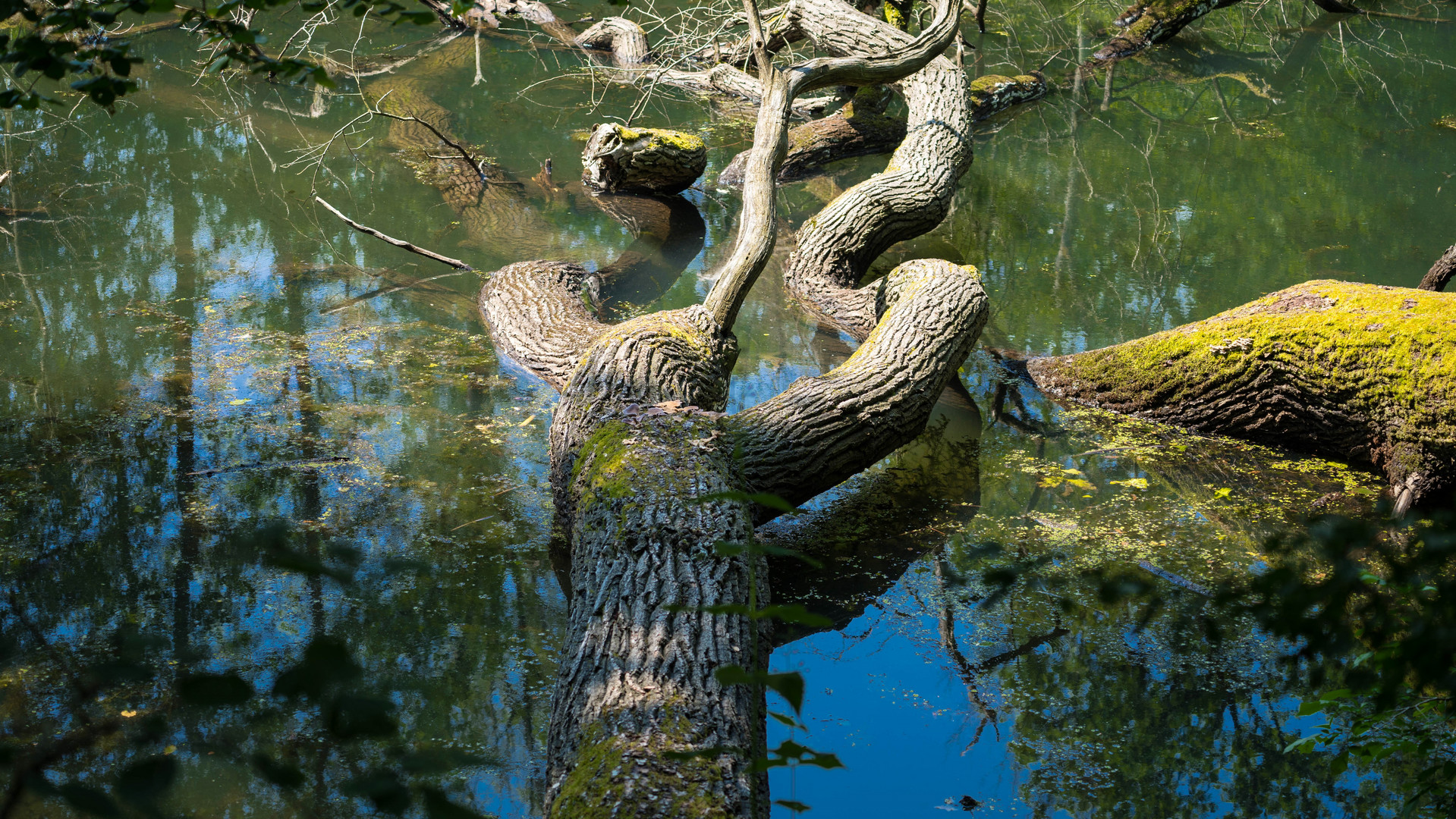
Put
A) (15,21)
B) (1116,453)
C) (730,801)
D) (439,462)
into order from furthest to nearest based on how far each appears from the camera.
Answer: (15,21) < (1116,453) < (439,462) < (730,801)

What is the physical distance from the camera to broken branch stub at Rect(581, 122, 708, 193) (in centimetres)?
736

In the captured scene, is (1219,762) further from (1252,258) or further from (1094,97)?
(1094,97)

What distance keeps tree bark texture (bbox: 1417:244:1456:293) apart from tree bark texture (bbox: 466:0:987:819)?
2.24m

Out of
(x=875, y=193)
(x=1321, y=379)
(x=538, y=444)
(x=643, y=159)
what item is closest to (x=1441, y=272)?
(x=1321, y=379)

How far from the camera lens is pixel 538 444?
183 inches

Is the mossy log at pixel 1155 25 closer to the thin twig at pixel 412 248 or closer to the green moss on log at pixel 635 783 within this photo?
the thin twig at pixel 412 248

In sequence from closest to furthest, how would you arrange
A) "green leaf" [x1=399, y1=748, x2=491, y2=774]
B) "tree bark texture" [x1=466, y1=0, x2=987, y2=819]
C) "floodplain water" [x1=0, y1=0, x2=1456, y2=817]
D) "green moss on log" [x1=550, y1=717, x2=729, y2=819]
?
"green leaf" [x1=399, y1=748, x2=491, y2=774]
"green moss on log" [x1=550, y1=717, x2=729, y2=819]
"tree bark texture" [x1=466, y1=0, x2=987, y2=819]
"floodplain water" [x1=0, y1=0, x2=1456, y2=817]

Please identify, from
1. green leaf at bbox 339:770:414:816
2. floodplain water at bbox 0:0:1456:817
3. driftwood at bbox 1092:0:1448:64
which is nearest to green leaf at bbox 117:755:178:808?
green leaf at bbox 339:770:414:816

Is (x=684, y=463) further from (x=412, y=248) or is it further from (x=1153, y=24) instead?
(x=1153, y=24)

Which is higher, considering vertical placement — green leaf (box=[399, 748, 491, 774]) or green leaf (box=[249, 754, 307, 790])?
green leaf (box=[249, 754, 307, 790])

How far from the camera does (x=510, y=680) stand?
319cm

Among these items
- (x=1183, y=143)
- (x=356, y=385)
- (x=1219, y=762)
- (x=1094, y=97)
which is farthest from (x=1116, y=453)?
(x=1094, y=97)

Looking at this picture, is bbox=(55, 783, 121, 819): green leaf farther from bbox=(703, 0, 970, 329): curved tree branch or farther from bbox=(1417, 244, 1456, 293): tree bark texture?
bbox=(1417, 244, 1456, 293): tree bark texture

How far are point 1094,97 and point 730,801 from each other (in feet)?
32.3
